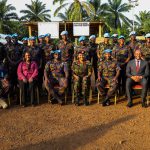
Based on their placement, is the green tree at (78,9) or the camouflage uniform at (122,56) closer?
the camouflage uniform at (122,56)

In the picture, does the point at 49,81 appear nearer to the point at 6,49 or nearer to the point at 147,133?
the point at 6,49

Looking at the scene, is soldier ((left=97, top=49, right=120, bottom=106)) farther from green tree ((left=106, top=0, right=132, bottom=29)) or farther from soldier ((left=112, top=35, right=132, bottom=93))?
green tree ((left=106, top=0, right=132, bottom=29))

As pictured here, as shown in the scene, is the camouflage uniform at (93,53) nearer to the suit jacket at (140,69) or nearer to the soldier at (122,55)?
the soldier at (122,55)

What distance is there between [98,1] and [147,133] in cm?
3654

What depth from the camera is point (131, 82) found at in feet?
27.4

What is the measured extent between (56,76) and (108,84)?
1475 millimetres

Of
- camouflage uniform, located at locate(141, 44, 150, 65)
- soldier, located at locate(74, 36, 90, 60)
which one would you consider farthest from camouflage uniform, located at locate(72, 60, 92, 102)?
camouflage uniform, located at locate(141, 44, 150, 65)

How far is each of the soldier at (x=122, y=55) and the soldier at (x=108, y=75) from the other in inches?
24.3

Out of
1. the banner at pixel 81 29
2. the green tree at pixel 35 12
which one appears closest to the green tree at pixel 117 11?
the green tree at pixel 35 12

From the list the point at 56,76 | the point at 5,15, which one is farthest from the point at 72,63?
the point at 5,15

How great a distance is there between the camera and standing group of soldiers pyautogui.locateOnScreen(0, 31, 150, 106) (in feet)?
28.2

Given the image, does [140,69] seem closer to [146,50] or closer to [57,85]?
[146,50]

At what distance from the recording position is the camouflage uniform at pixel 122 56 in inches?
367

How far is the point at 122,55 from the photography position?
936cm
